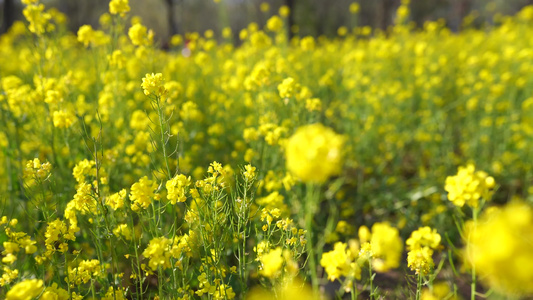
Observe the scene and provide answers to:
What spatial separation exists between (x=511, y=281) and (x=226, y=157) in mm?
2568

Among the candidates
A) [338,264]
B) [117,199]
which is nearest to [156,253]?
[117,199]

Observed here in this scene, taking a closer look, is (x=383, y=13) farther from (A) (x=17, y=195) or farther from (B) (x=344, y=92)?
(A) (x=17, y=195)

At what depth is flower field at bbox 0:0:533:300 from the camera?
3.73 feet

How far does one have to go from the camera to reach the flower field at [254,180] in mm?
1136

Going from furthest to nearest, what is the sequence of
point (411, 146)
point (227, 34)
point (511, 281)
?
1. point (227, 34)
2. point (411, 146)
3. point (511, 281)

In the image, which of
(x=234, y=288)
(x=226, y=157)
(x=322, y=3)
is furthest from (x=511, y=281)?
(x=322, y=3)

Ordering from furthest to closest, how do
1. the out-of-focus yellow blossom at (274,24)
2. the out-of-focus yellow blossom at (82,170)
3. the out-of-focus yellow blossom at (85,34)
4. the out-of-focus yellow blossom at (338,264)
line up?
the out-of-focus yellow blossom at (274,24), the out-of-focus yellow blossom at (85,34), the out-of-focus yellow blossom at (82,170), the out-of-focus yellow blossom at (338,264)

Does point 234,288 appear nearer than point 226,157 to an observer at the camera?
Yes

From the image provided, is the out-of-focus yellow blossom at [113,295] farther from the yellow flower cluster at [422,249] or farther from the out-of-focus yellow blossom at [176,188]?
the yellow flower cluster at [422,249]

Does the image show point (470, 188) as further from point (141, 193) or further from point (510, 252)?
point (141, 193)

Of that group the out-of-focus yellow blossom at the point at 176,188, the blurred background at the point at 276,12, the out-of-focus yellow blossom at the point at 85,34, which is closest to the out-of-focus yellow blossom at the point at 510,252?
the out-of-focus yellow blossom at the point at 176,188

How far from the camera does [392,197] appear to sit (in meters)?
3.08

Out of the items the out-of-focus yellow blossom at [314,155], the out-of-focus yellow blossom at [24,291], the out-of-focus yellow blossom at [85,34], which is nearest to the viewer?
the out-of-focus yellow blossom at [314,155]

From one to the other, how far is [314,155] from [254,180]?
0.99m
